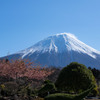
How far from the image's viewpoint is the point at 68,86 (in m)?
13.4

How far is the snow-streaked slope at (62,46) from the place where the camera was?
15738cm

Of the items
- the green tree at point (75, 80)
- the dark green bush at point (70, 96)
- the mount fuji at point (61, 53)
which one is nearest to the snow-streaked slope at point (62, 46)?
the mount fuji at point (61, 53)

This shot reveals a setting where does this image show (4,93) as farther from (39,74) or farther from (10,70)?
(39,74)

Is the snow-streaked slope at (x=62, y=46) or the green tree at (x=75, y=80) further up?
the snow-streaked slope at (x=62, y=46)

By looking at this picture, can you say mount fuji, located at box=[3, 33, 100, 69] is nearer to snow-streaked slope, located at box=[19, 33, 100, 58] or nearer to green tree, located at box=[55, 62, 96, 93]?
snow-streaked slope, located at box=[19, 33, 100, 58]

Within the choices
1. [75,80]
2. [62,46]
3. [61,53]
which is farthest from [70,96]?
[62,46]

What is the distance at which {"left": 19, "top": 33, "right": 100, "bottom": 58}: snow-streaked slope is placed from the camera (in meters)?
157

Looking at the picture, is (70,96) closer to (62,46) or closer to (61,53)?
(61,53)

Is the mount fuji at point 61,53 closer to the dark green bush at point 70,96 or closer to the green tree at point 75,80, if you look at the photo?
the green tree at point 75,80

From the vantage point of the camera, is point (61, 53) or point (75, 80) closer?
point (75, 80)

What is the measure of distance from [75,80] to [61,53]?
14605 centimetres

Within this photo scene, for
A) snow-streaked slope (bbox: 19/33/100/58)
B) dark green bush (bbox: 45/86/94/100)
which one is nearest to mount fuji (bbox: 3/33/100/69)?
snow-streaked slope (bbox: 19/33/100/58)

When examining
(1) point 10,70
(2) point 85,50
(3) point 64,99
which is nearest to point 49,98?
(3) point 64,99

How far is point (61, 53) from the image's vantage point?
159 m
